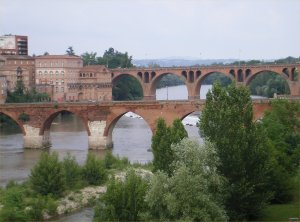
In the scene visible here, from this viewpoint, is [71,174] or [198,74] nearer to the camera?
[71,174]

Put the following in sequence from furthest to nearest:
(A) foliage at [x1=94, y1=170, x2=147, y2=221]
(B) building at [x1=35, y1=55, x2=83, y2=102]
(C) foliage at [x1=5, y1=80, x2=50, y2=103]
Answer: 1. (B) building at [x1=35, y1=55, x2=83, y2=102]
2. (C) foliage at [x1=5, y1=80, x2=50, y2=103]
3. (A) foliage at [x1=94, y1=170, x2=147, y2=221]

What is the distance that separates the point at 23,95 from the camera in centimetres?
8694

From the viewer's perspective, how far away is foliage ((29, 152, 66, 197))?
36.4 metres

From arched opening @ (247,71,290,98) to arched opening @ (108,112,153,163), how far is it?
22524mm

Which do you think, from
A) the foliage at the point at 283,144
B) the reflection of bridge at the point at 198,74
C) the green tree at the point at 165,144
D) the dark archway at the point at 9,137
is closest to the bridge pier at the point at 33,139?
the dark archway at the point at 9,137

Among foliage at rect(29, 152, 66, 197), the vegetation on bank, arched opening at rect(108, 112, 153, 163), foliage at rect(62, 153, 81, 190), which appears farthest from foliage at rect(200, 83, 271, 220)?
arched opening at rect(108, 112, 153, 163)

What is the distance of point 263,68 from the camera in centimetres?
8938

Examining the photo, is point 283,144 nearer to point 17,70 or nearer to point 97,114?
point 97,114

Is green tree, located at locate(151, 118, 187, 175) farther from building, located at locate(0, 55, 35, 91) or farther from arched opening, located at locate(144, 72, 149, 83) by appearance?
arched opening, located at locate(144, 72, 149, 83)

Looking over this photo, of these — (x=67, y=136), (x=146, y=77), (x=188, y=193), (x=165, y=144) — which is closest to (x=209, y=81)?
(x=146, y=77)

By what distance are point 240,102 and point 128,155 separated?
22.9m

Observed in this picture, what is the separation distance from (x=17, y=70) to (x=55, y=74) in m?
5.64

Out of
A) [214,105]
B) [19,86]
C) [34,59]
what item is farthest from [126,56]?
[214,105]

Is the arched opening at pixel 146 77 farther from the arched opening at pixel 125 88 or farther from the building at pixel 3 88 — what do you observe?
the building at pixel 3 88
